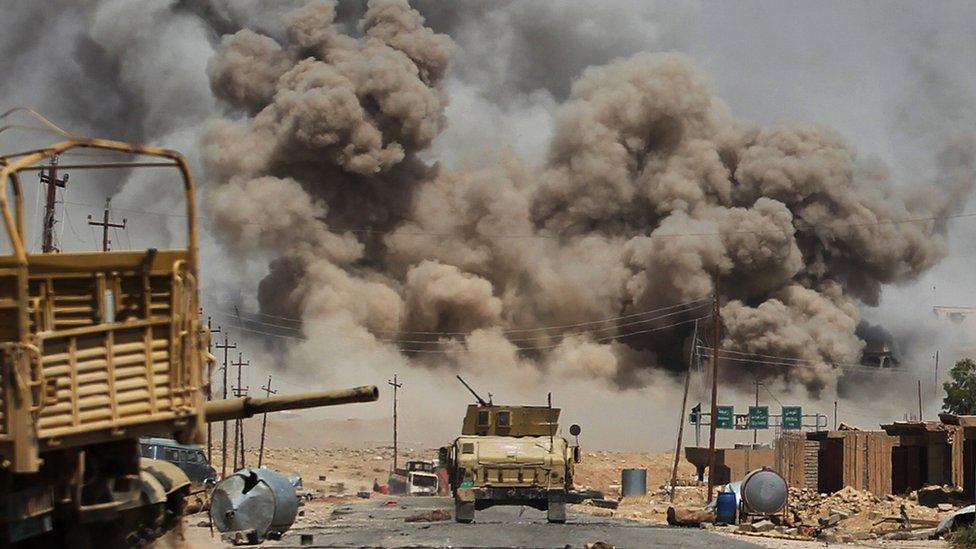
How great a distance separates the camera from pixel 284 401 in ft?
41.8

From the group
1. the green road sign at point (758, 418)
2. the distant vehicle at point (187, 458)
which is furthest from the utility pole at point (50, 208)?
the green road sign at point (758, 418)

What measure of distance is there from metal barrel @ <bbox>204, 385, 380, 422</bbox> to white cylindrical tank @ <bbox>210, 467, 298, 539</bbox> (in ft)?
32.0

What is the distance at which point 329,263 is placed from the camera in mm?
80250

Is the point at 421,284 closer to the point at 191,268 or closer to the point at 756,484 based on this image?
the point at 756,484

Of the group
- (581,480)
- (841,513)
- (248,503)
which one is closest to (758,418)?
(581,480)

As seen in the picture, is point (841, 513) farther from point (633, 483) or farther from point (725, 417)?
point (725, 417)

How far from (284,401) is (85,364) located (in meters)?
3.49

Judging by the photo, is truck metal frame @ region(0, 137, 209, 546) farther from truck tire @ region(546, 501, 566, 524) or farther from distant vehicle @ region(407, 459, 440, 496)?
distant vehicle @ region(407, 459, 440, 496)

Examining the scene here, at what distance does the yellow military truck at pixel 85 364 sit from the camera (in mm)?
8953

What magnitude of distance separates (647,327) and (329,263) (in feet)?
57.6

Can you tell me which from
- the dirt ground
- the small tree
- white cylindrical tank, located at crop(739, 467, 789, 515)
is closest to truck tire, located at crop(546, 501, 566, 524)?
the dirt ground

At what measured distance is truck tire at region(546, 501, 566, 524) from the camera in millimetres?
28438

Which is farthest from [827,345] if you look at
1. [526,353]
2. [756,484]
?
[756,484]

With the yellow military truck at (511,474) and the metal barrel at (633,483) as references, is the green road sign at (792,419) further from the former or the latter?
the yellow military truck at (511,474)
